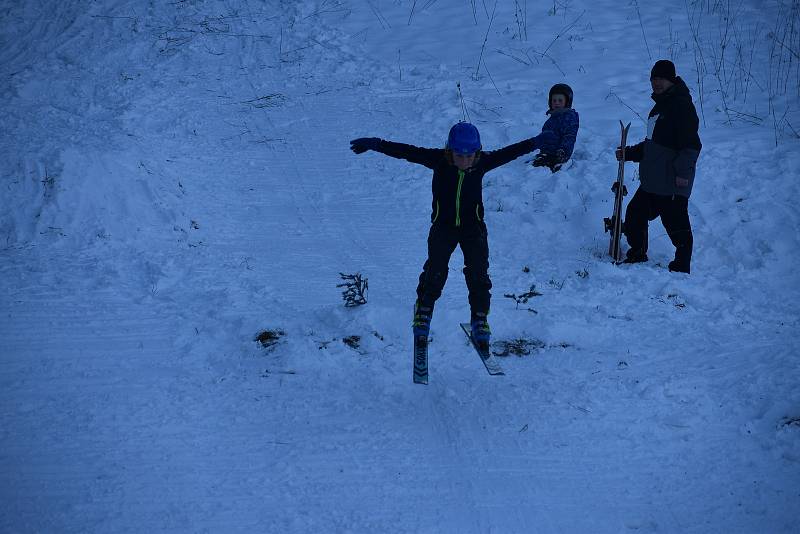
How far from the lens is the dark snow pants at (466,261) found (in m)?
4.76

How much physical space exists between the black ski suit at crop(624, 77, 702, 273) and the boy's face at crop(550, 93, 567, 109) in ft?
5.75

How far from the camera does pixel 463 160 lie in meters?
4.52

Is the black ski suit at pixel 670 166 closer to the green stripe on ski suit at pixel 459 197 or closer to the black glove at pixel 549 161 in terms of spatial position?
the black glove at pixel 549 161

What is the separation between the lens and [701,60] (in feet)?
34.7

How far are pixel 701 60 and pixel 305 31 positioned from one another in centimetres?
808

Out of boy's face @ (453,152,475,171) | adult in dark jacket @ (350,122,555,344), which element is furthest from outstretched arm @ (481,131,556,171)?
boy's face @ (453,152,475,171)

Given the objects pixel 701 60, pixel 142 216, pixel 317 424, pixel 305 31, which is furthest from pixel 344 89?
pixel 317 424

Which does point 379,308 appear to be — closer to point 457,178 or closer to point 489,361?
point 489,361

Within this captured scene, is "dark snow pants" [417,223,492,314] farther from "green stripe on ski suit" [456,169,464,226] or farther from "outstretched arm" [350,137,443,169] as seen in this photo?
"outstretched arm" [350,137,443,169]

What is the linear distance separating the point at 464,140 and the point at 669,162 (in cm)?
300

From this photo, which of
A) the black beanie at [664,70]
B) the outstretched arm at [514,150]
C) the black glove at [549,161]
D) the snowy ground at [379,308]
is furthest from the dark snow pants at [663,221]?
the outstretched arm at [514,150]

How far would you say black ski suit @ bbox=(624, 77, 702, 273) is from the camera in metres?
6.14

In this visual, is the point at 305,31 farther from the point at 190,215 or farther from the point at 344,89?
the point at 190,215

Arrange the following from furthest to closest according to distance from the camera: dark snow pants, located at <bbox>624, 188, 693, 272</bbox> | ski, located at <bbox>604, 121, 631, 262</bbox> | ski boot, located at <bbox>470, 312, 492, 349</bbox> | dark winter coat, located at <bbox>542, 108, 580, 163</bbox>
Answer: dark winter coat, located at <bbox>542, 108, 580, 163</bbox>
ski, located at <bbox>604, 121, 631, 262</bbox>
dark snow pants, located at <bbox>624, 188, 693, 272</bbox>
ski boot, located at <bbox>470, 312, 492, 349</bbox>
